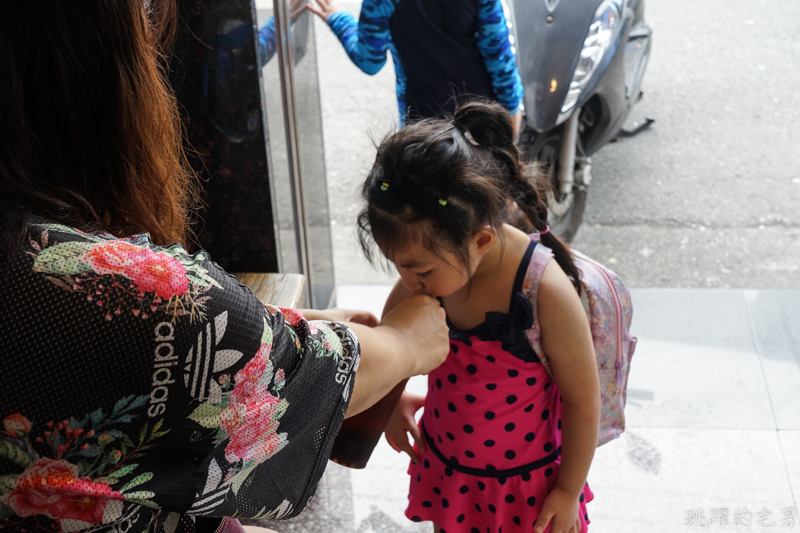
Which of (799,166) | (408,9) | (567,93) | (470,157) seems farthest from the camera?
(799,166)

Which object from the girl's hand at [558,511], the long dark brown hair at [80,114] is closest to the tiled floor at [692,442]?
the girl's hand at [558,511]

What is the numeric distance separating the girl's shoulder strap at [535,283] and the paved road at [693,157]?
5.03 ft

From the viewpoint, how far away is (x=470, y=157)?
4.09 feet

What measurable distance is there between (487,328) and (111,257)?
0.76 m

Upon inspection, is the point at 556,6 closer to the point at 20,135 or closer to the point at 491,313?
the point at 491,313

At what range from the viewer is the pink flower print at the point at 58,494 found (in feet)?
2.49

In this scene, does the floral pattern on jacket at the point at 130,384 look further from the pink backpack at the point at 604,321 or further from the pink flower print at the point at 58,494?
the pink backpack at the point at 604,321

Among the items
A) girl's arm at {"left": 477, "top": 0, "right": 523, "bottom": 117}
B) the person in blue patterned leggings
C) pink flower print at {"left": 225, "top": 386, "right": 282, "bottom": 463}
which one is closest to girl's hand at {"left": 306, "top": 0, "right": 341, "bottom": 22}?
the person in blue patterned leggings

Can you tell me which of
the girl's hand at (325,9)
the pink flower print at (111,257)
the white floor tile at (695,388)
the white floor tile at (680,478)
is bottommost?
the white floor tile at (680,478)

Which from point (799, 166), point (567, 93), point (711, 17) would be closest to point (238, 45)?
point (567, 93)

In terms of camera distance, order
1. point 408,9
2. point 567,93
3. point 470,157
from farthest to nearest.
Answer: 1. point 567,93
2. point 408,9
3. point 470,157

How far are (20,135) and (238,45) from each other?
49.9 inches

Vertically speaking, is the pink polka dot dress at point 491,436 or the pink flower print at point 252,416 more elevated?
the pink flower print at point 252,416

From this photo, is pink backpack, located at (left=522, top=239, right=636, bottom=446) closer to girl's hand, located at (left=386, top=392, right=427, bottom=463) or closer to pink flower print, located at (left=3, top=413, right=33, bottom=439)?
girl's hand, located at (left=386, top=392, right=427, bottom=463)
